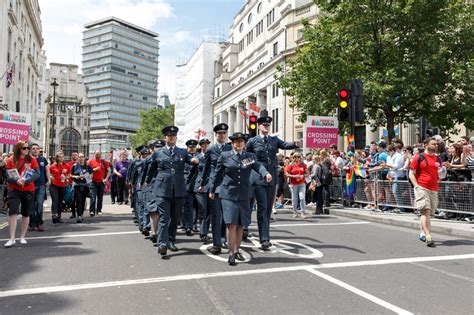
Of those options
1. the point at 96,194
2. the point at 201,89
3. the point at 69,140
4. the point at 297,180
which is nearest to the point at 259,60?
the point at 201,89

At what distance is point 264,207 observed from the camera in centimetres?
816

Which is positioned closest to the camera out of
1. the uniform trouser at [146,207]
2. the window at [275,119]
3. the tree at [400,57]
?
the uniform trouser at [146,207]

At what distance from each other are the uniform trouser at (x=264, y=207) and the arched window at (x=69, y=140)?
4587 inches

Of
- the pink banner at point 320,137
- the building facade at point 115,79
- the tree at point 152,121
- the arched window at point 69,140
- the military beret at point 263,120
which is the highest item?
the building facade at point 115,79

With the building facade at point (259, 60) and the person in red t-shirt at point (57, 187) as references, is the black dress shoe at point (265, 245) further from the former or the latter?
the building facade at point (259, 60)

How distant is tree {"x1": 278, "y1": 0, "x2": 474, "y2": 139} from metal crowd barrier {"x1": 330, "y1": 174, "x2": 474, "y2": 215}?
294 inches

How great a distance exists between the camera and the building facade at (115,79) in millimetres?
153125

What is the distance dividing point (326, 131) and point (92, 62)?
15756 cm

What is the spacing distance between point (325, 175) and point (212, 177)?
24.7 feet

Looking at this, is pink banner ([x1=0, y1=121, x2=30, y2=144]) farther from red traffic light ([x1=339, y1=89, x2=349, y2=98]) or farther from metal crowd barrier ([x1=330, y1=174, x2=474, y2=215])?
metal crowd barrier ([x1=330, y1=174, x2=474, y2=215])

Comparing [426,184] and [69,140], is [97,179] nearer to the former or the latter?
[426,184]

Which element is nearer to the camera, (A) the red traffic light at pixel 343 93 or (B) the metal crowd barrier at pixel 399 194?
(B) the metal crowd barrier at pixel 399 194

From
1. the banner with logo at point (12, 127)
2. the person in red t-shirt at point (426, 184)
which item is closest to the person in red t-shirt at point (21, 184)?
the person in red t-shirt at point (426, 184)

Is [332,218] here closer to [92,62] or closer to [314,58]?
[314,58]
